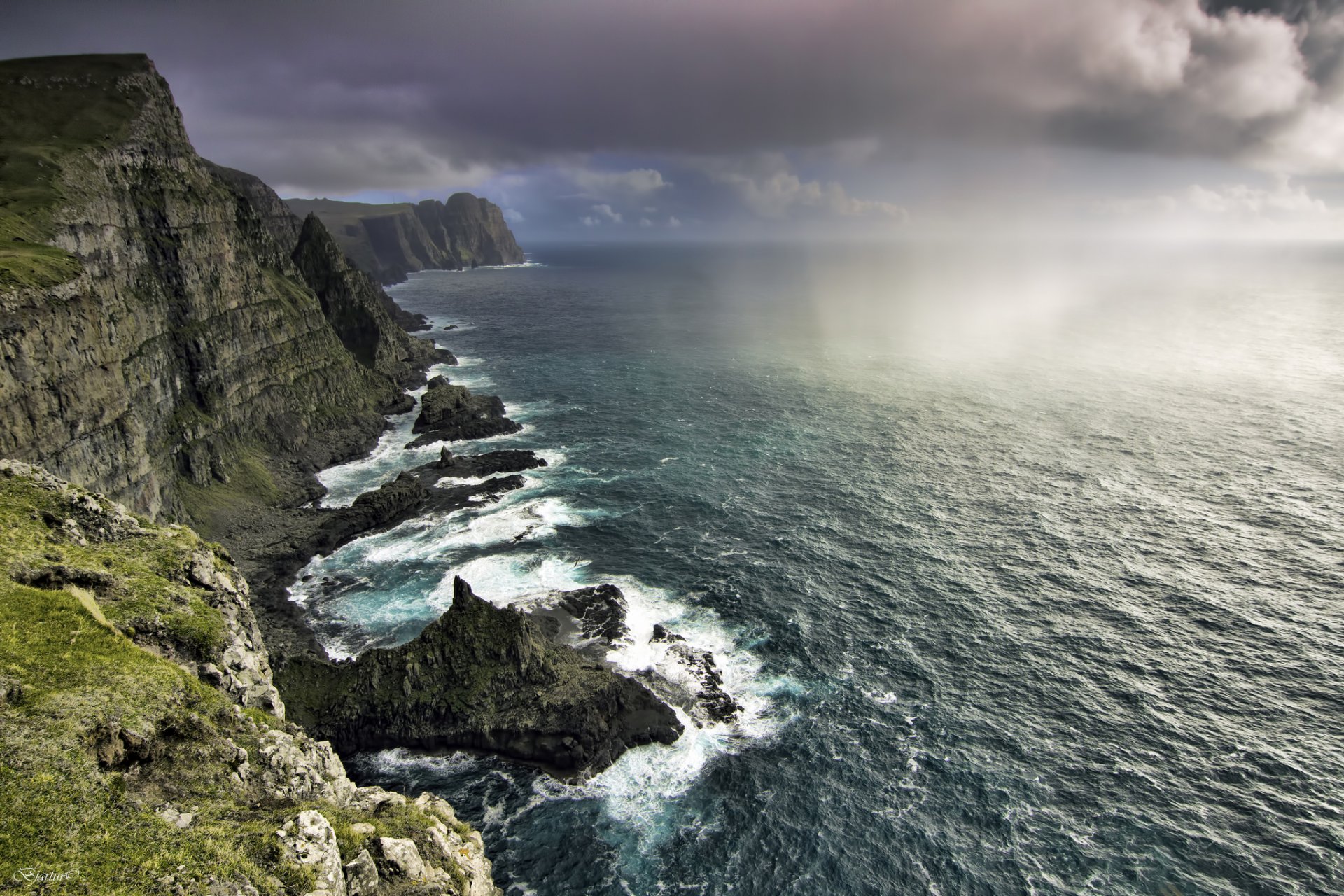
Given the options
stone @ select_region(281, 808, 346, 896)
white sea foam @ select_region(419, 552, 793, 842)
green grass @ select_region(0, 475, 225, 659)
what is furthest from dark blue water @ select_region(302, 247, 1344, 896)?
green grass @ select_region(0, 475, 225, 659)

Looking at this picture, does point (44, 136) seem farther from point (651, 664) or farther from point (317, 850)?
point (317, 850)

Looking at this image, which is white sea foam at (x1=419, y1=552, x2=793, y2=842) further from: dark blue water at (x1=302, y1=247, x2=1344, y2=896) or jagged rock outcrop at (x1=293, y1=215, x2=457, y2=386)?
jagged rock outcrop at (x1=293, y1=215, x2=457, y2=386)

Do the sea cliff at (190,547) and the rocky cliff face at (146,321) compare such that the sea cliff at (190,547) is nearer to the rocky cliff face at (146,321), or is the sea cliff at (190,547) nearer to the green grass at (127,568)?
the green grass at (127,568)

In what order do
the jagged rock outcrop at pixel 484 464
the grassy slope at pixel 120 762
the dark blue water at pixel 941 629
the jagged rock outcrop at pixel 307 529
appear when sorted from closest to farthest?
the grassy slope at pixel 120 762 < the dark blue water at pixel 941 629 < the jagged rock outcrop at pixel 307 529 < the jagged rock outcrop at pixel 484 464

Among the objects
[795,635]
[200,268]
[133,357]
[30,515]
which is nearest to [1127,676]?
[795,635]

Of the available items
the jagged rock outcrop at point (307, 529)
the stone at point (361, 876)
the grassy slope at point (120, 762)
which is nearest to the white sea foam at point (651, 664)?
the jagged rock outcrop at point (307, 529)
